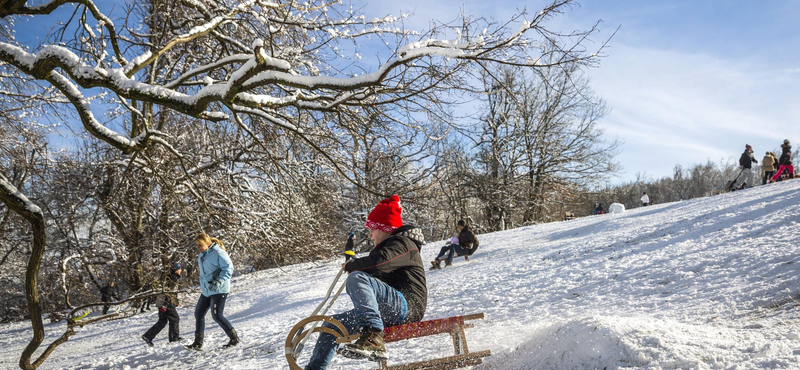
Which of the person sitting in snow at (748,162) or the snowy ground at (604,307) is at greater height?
the person sitting in snow at (748,162)

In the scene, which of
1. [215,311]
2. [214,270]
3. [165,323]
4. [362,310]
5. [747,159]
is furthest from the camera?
[747,159]

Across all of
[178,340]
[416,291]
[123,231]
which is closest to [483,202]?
[123,231]

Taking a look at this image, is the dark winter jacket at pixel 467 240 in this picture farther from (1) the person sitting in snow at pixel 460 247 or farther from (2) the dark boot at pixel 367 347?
(2) the dark boot at pixel 367 347

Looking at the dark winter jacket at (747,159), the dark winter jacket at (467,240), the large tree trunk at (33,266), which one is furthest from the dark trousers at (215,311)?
the dark winter jacket at (747,159)

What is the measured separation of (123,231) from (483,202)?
69.0 ft

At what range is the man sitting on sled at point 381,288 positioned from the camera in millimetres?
3438

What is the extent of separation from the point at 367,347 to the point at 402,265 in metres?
0.72

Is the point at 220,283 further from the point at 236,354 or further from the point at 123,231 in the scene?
the point at 123,231

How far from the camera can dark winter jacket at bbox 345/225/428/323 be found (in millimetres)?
3598

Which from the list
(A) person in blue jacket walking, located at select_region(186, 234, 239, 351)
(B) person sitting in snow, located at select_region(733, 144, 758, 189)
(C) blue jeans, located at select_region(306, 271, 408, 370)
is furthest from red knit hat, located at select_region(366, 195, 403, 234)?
(B) person sitting in snow, located at select_region(733, 144, 758, 189)

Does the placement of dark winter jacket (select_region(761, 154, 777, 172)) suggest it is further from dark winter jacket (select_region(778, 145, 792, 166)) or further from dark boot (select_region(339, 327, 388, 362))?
dark boot (select_region(339, 327, 388, 362))

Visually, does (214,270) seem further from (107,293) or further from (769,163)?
(769,163)

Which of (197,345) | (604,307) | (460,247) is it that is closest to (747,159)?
(460,247)

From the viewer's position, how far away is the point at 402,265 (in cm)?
374
